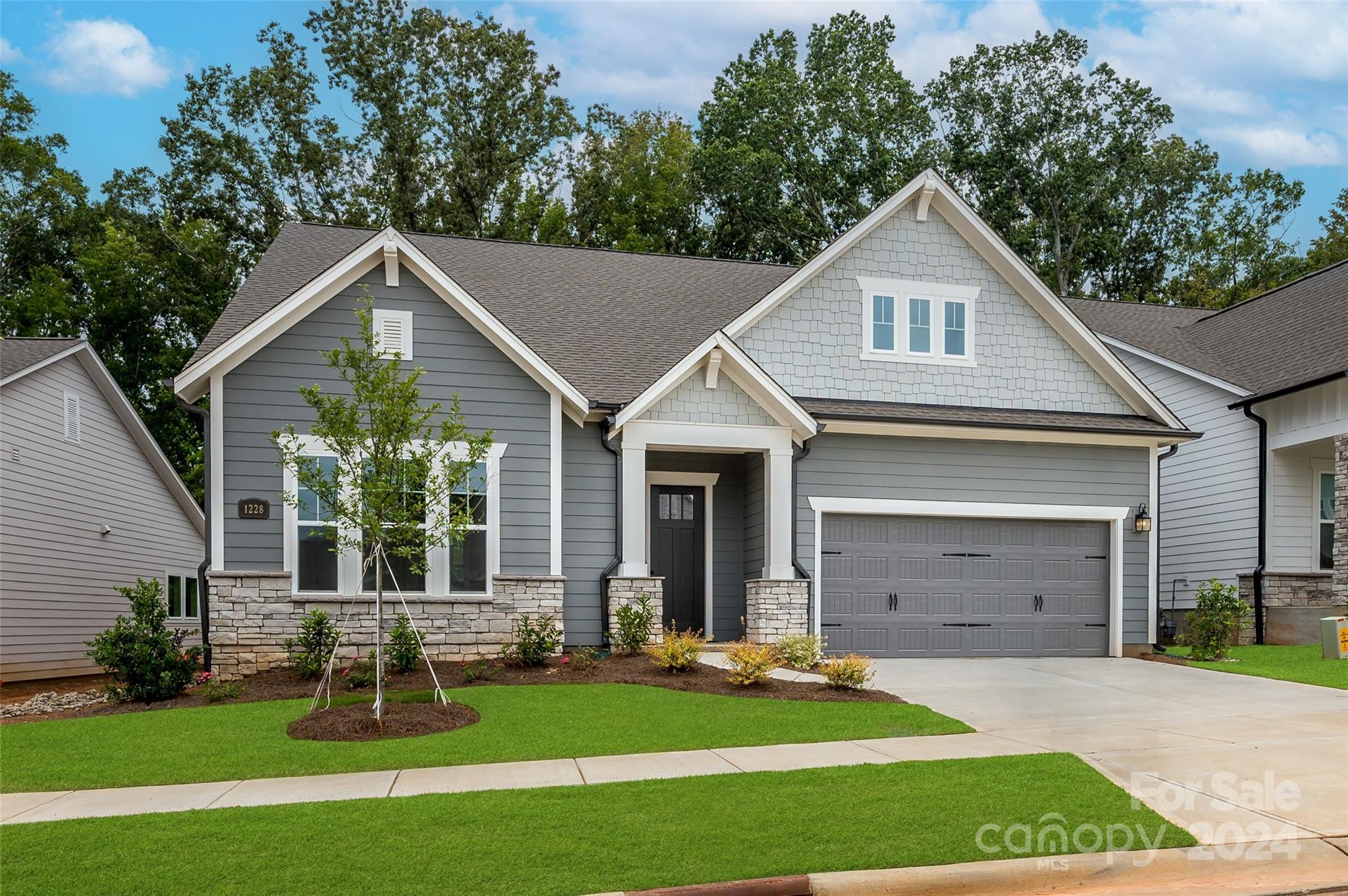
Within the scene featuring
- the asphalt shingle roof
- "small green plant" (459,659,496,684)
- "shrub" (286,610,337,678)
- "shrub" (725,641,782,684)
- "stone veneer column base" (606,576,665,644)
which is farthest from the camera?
the asphalt shingle roof

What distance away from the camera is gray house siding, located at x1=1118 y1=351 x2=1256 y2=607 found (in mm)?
18734

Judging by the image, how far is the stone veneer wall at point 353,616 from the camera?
13172 millimetres

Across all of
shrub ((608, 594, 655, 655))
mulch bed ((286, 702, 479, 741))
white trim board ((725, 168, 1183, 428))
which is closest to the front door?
shrub ((608, 594, 655, 655))

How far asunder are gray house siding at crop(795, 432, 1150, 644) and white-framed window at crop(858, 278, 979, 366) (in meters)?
1.45

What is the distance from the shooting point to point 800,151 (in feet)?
118

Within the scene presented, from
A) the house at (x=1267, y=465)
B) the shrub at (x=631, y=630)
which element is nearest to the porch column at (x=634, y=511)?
the shrub at (x=631, y=630)

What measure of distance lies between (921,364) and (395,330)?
7.97 meters

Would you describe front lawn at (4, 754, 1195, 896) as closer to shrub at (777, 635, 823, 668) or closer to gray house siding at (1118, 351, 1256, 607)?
shrub at (777, 635, 823, 668)

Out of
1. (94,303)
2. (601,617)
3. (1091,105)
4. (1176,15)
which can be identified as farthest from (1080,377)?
(94,303)

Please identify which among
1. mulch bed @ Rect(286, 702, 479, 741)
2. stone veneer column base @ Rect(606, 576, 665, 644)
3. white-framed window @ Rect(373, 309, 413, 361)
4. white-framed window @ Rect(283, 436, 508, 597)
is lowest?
mulch bed @ Rect(286, 702, 479, 741)

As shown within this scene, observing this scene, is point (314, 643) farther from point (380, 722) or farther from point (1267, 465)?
point (1267, 465)

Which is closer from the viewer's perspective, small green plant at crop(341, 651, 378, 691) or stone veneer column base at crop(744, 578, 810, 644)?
small green plant at crop(341, 651, 378, 691)

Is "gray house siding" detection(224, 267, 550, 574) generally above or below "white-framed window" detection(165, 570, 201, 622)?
above

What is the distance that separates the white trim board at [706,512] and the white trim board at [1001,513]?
6.00 feet
